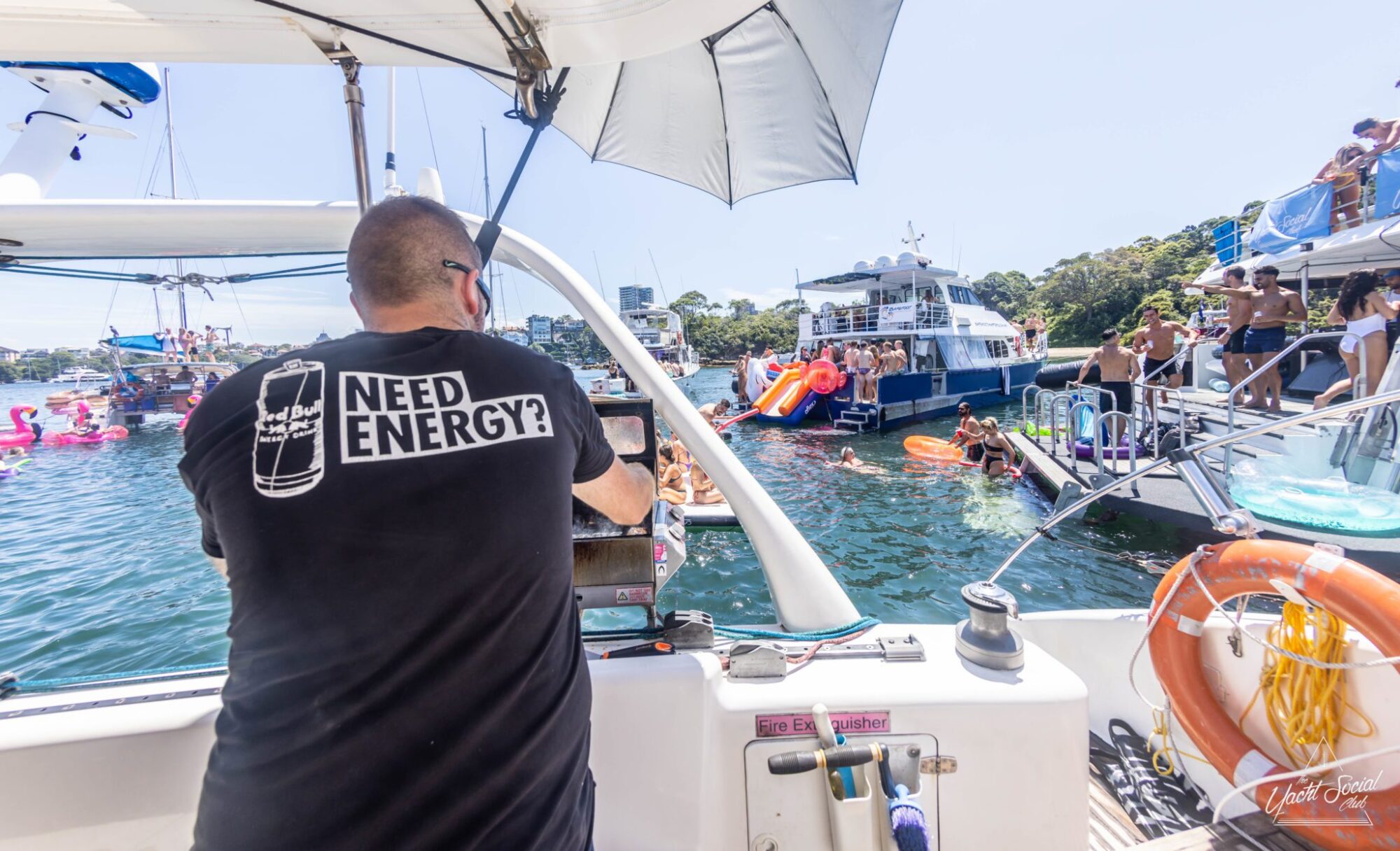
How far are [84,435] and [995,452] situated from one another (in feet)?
94.3

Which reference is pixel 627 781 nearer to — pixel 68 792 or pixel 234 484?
pixel 234 484

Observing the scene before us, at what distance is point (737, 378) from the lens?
21703 mm

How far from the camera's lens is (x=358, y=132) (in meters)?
1.94

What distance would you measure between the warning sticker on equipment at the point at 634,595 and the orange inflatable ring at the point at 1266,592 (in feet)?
6.99

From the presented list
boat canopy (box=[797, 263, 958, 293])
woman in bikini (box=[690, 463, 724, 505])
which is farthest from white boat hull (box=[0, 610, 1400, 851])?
boat canopy (box=[797, 263, 958, 293])

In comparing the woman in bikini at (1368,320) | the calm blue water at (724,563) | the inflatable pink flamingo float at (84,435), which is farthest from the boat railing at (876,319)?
the inflatable pink flamingo float at (84,435)

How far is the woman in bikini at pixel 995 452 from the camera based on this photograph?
9586mm

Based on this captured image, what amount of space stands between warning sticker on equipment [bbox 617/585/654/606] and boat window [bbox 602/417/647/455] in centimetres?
55

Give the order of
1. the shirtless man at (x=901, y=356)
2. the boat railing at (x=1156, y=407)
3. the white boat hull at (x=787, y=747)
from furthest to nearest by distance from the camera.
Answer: the shirtless man at (x=901, y=356) → the boat railing at (x=1156, y=407) → the white boat hull at (x=787, y=747)

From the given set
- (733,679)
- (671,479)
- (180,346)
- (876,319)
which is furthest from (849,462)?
(180,346)

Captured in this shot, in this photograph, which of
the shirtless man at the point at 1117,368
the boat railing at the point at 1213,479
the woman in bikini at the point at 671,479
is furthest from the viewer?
the shirtless man at the point at 1117,368

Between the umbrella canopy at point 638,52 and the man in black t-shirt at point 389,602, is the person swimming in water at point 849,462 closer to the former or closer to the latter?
the umbrella canopy at point 638,52

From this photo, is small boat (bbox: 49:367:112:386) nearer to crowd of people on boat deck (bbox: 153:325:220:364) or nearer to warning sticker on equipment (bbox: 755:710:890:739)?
crowd of people on boat deck (bbox: 153:325:220:364)

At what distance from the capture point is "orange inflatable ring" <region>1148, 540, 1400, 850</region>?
1.60 m
